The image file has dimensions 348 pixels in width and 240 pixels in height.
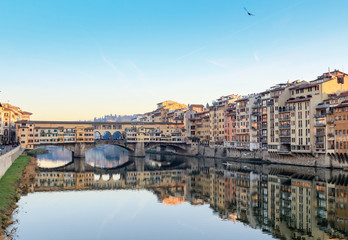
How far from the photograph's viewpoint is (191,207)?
35.9m

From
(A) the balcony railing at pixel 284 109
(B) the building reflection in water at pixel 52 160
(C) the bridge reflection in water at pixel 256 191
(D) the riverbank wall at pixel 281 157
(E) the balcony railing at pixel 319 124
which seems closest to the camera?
(C) the bridge reflection in water at pixel 256 191

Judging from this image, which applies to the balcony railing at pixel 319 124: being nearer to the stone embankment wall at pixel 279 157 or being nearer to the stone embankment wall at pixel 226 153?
the stone embankment wall at pixel 279 157

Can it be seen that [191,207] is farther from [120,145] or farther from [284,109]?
[120,145]

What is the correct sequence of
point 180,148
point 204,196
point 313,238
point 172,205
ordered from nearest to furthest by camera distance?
point 313,238 → point 172,205 → point 204,196 → point 180,148

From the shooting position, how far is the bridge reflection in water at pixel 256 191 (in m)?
28.0

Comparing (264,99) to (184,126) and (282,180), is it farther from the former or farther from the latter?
(184,126)

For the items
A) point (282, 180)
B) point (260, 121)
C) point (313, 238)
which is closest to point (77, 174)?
point (282, 180)

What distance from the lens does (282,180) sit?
48.1 metres

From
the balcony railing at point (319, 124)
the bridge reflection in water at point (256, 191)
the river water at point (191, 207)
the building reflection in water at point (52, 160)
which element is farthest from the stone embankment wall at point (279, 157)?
the building reflection in water at point (52, 160)

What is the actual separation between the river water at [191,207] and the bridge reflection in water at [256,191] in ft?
0.24

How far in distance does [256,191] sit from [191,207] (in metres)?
9.94

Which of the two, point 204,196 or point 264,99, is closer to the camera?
point 204,196

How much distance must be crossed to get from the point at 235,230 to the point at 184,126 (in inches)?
3201

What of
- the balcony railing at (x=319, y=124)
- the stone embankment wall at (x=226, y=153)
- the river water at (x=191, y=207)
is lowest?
the river water at (x=191, y=207)
